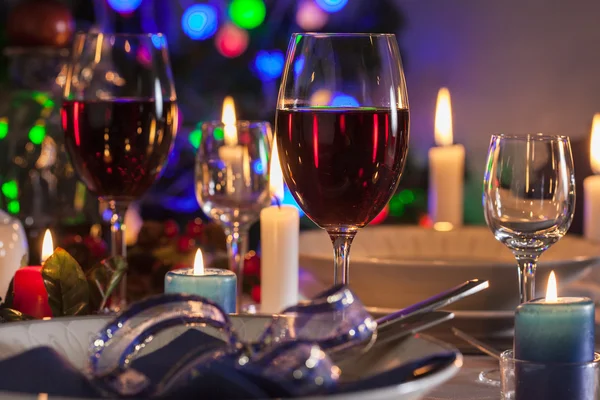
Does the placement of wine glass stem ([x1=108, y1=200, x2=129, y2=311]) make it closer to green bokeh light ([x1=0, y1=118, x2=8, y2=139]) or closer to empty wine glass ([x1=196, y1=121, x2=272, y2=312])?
empty wine glass ([x1=196, y1=121, x2=272, y2=312])

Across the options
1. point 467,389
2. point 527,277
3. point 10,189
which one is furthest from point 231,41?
point 467,389

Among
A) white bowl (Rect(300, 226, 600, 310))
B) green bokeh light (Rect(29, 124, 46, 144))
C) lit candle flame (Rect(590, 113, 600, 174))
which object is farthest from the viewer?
green bokeh light (Rect(29, 124, 46, 144))

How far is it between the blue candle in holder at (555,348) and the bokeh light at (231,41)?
3.91 m

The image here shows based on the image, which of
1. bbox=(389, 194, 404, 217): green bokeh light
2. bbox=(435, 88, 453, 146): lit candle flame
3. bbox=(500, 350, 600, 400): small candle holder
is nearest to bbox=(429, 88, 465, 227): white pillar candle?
bbox=(435, 88, 453, 146): lit candle flame

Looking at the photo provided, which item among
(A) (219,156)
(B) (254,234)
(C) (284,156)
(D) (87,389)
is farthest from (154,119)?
(B) (254,234)

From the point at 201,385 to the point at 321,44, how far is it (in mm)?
433

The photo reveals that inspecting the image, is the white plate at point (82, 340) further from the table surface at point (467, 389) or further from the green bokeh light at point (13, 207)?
the green bokeh light at point (13, 207)

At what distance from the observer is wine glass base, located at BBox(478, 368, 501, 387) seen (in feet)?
3.15

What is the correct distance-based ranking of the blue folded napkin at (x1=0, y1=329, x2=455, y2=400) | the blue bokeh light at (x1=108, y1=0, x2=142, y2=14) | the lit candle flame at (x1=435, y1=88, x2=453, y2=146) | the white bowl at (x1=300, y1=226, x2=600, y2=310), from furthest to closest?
the blue bokeh light at (x1=108, y1=0, x2=142, y2=14)
the lit candle flame at (x1=435, y1=88, x2=453, y2=146)
the white bowl at (x1=300, y1=226, x2=600, y2=310)
the blue folded napkin at (x1=0, y1=329, x2=455, y2=400)

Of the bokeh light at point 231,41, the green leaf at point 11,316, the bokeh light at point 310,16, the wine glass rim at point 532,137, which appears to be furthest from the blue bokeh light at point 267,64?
the green leaf at point 11,316

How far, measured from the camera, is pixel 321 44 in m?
0.92

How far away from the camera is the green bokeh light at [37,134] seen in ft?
7.59

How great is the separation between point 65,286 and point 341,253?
0.25 metres

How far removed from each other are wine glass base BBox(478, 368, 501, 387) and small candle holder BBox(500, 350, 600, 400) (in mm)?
132
